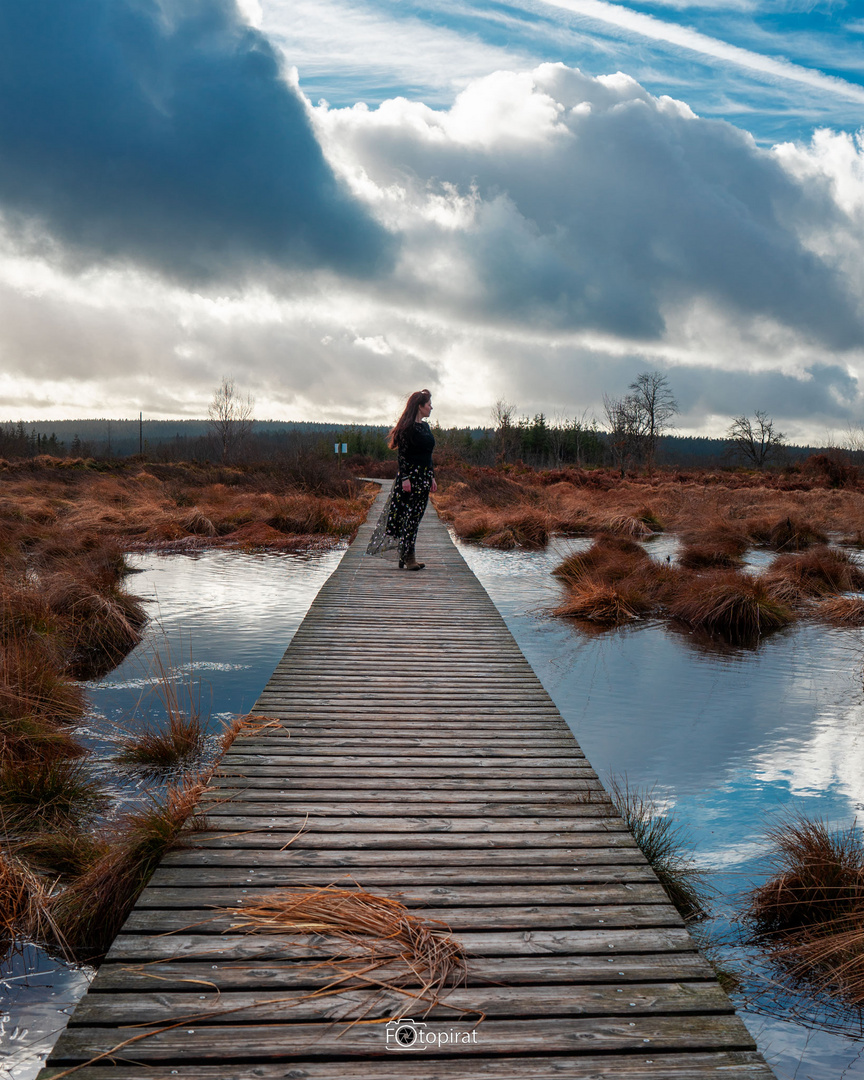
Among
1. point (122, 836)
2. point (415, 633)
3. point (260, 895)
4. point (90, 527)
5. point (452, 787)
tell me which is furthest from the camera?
point (90, 527)

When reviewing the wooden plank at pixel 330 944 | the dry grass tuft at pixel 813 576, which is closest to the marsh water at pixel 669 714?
the wooden plank at pixel 330 944

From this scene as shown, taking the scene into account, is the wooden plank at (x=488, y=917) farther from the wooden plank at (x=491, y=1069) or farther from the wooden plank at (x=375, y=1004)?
the wooden plank at (x=491, y=1069)

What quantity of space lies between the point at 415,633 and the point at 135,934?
4461mm

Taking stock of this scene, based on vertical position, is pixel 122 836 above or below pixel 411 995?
below

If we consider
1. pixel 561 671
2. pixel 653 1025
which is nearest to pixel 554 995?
pixel 653 1025

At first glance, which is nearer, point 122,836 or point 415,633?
point 122,836

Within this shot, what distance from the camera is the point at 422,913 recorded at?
2.62 meters

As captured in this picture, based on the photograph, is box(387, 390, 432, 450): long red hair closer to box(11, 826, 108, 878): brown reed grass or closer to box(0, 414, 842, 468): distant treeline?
box(11, 826, 108, 878): brown reed grass

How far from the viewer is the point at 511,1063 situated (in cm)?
200

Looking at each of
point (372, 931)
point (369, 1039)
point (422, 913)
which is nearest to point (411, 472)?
point (422, 913)

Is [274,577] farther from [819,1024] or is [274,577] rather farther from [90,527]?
[819,1024]

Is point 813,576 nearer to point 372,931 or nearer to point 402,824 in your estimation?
point 402,824

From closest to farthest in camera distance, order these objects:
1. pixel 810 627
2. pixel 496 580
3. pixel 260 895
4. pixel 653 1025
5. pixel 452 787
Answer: pixel 653 1025, pixel 260 895, pixel 452 787, pixel 810 627, pixel 496 580

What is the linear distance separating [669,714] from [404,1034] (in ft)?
16.0
